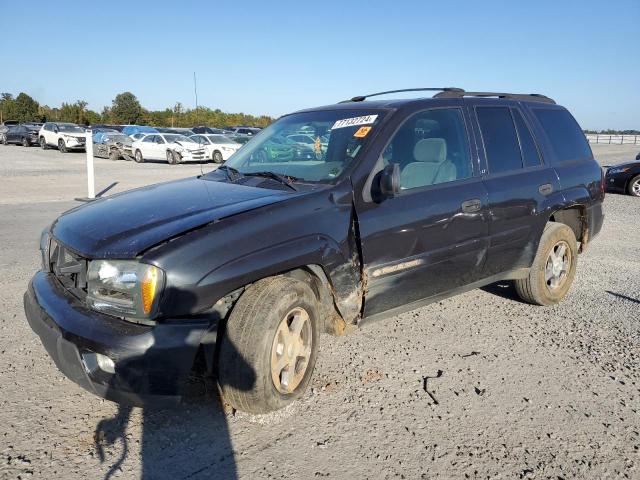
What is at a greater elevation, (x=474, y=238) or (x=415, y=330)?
(x=474, y=238)

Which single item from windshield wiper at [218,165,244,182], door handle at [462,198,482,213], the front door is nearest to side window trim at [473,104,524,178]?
the front door

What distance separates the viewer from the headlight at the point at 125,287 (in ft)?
8.51

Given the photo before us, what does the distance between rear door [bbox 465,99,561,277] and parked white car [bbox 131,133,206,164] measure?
20719 mm

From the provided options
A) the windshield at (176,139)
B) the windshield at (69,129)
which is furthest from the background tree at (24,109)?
the windshield at (176,139)

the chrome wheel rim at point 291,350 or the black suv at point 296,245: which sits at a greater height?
the black suv at point 296,245

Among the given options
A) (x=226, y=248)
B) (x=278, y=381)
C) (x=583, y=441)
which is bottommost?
(x=583, y=441)

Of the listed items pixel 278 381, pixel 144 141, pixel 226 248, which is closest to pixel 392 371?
pixel 278 381

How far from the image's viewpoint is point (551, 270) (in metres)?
4.92

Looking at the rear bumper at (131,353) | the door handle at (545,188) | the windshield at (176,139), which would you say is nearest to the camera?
the rear bumper at (131,353)

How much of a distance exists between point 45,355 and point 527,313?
13.0 ft

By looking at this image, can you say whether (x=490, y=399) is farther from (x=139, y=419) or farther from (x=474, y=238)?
(x=139, y=419)

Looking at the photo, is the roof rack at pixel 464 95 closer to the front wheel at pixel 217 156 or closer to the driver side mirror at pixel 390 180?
the driver side mirror at pixel 390 180

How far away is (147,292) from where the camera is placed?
2596 millimetres

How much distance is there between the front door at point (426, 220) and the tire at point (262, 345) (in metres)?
0.61
